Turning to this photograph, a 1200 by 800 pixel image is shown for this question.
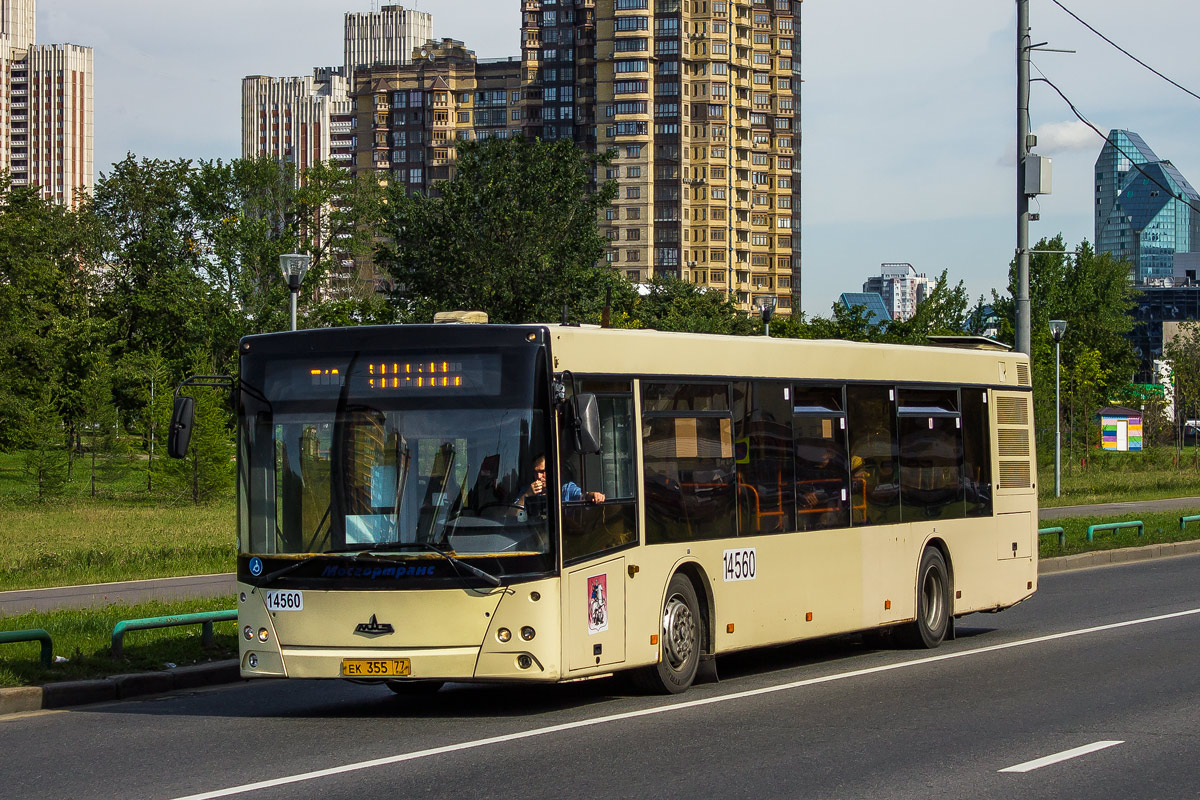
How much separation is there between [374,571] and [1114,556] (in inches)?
765

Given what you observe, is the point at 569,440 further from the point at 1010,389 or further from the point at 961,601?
the point at 1010,389

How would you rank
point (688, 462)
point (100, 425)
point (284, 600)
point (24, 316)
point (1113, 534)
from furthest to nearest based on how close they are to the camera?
point (24, 316) < point (100, 425) < point (1113, 534) < point (688, 462) < point (284, 600)

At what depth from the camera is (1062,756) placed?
9.12 metres

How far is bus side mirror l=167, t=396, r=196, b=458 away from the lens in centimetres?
1092

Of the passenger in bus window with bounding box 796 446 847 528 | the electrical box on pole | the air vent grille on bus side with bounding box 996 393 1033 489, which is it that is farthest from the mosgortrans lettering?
the electrical box on pole

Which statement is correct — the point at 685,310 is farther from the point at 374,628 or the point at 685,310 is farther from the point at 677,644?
the point at 374,628

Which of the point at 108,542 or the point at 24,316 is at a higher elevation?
the point at 24,316

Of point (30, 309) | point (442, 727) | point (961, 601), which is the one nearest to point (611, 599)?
point (442, 727)

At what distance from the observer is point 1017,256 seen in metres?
25.0

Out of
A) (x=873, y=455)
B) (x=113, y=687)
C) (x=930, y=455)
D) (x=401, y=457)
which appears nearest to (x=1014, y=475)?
(x=930, y=455)

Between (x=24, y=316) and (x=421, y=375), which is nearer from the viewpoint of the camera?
(x=421, y=375)

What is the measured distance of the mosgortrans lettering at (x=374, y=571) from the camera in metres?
10.7

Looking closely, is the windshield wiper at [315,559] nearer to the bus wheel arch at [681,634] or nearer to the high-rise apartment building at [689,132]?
the bus wheel arch at [681,634]

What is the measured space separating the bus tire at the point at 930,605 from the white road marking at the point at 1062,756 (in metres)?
6.06
